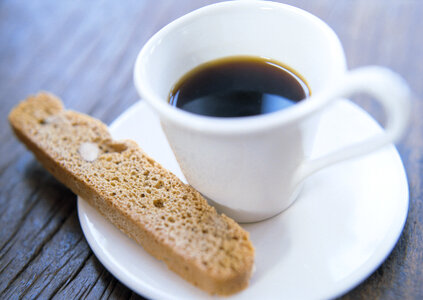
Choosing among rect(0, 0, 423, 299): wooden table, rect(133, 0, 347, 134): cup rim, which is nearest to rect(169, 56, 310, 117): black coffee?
rect(133, 0, 347, 134): cup rim

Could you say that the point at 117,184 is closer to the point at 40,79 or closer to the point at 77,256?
the point at 77,256

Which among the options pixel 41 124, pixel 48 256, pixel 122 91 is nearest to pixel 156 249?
pixel 48 256

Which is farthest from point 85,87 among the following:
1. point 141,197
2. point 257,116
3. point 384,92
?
point 384,92

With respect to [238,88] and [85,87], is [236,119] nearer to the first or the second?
[238,88]

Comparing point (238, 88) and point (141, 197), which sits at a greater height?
point (238, 88)

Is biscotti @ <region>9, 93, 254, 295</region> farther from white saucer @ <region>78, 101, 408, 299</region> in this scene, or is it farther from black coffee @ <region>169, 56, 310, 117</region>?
black coffee @ <region>169, 56, 310, 117</region>

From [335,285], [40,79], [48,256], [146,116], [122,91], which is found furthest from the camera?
[40,79]

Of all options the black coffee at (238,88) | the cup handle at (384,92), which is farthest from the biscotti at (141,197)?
the cup handle at (384,92)
